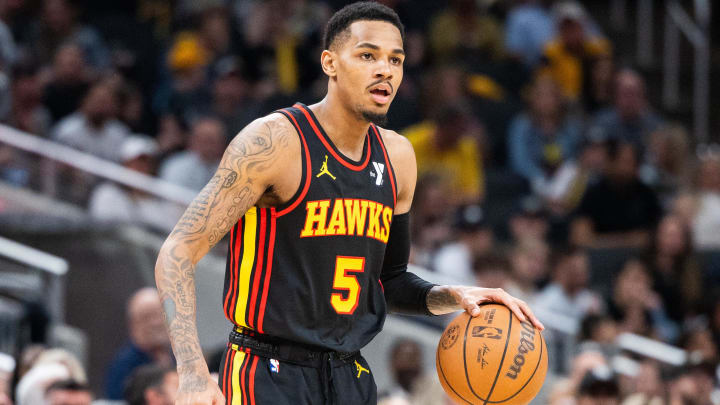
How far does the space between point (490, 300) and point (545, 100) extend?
717 cm

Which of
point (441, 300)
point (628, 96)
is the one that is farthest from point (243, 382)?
point (628, 96)

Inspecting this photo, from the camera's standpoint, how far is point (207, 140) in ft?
30.6

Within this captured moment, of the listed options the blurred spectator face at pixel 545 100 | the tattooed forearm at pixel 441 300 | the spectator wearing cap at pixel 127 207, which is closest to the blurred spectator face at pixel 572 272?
the blurred spectator face at pixel 545 100

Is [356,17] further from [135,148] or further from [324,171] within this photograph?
[135,148]

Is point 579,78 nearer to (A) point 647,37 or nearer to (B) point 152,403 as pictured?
(A) point 647,37

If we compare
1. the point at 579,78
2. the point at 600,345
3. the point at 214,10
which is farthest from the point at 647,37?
the point at 600,345

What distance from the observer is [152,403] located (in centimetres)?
569

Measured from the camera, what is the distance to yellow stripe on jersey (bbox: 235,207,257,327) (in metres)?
3.76

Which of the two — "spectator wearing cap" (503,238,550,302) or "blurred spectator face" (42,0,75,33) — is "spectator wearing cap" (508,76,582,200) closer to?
"spectator wearing cap" (503,238,550,302)

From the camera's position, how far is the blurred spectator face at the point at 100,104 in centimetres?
950

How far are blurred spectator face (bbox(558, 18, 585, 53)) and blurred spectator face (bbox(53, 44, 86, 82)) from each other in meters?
5.09

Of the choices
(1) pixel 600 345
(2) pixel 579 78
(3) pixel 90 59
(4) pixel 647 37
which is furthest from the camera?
(4) pixel 647 37

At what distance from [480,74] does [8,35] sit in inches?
191

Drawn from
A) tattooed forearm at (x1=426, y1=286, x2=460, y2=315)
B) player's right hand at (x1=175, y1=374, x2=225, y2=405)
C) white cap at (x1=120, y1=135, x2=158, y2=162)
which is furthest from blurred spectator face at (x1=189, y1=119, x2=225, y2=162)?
player's right hand at (x1=175, y1=374, x2=225, y2=405)
